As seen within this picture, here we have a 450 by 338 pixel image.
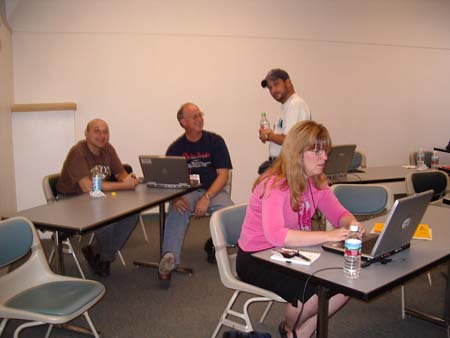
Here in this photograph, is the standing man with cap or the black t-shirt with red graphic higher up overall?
the standing man with cap

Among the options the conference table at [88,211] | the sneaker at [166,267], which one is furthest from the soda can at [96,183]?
the sneaker at [166,267]

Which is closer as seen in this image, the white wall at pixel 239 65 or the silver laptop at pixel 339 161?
the silver laptop at pixel 339 161

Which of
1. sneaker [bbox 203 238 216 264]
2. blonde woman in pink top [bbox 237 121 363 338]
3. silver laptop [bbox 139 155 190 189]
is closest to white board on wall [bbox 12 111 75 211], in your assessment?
silver laptop [bbox 139 155 190 189]

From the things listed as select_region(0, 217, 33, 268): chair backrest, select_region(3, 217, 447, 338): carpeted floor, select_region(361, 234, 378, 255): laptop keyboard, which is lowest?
select_region(3, 217, 447, 338): carpeted floor

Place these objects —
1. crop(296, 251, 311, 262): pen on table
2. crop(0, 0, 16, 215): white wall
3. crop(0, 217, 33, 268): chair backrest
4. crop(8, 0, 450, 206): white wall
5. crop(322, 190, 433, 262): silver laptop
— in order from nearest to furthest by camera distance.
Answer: crop(322, 190, 433, 262): silver laptop → crop(296, 251, 311, 262): pen on table → crop(0, 217, 33, 268): chair backrest → crop(0, 0, 16, 215): white wall → crop(8, 0, 450, 206): white wall

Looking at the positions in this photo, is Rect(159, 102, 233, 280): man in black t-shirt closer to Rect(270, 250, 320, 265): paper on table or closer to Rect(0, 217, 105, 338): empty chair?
Rect(0, 217, 105, 338): empty chair

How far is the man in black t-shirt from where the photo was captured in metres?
3.65

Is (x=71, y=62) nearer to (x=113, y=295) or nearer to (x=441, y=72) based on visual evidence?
(x=113, y=295)

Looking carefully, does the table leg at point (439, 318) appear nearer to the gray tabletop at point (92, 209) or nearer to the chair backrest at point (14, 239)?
the gray tabletop at point (92, 209)

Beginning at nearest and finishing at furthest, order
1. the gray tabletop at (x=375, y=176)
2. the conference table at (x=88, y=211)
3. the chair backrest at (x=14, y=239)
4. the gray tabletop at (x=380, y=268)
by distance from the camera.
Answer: the gray tabletop at (x=380, y=268), the chair backrest at (x=14, y=239), the conference table at (x=88, y=211), the gray tabletop at (x=375, y=176)

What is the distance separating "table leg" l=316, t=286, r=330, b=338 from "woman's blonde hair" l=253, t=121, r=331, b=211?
0.51 metres

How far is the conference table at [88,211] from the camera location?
2420 mm

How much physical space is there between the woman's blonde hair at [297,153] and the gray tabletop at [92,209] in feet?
3.43

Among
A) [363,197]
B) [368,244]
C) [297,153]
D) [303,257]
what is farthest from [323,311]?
[363,197]
